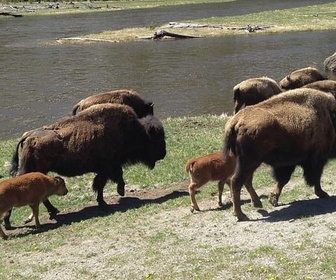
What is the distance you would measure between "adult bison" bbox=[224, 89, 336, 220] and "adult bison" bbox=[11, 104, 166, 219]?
285 cm

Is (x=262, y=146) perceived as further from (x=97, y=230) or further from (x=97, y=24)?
Answer: (x=97, y=24)

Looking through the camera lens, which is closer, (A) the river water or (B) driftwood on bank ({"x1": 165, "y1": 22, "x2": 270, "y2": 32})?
(A) the river water

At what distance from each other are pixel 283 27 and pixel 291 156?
3907cm

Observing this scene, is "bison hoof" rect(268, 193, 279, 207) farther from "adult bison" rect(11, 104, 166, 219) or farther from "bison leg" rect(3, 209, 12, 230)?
"bison leg" rect(3, 209, 12, 230)

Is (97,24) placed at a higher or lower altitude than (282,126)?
lower

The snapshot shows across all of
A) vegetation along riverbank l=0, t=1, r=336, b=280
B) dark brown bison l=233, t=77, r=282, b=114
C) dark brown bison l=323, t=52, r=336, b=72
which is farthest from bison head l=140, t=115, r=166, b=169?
dark brown bison l=323, t=52, r=336, b=72

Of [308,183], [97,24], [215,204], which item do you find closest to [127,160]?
[215,204]

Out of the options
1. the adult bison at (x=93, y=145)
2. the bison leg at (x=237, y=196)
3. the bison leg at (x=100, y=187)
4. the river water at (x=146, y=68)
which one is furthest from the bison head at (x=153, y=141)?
the river water at (x=146, y=68)

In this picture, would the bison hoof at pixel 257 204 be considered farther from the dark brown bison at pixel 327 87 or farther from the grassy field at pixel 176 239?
the dark brown bison at pixel 327 87

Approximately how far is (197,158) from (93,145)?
6.46 feet

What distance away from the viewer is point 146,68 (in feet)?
105

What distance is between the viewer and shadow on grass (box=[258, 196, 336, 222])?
842 cm

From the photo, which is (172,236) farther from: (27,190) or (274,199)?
(27,190)

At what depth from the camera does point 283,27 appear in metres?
46.5
